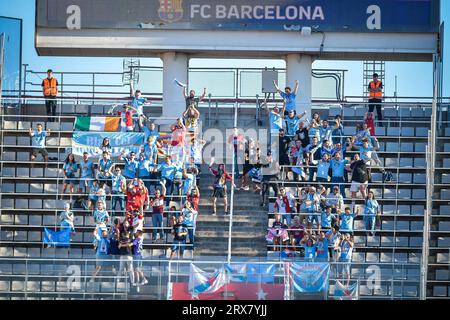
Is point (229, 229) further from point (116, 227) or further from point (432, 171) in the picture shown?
point (432, 171)

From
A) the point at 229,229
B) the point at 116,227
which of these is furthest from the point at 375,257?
the point at 116,227

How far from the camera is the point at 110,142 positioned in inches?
1113

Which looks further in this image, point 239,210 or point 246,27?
point 246,27

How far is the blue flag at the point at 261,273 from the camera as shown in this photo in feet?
72.4

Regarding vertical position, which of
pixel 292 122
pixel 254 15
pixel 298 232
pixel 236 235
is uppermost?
pixel 254 15

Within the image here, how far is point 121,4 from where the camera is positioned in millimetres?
29875

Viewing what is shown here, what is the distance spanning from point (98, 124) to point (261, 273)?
773 cm

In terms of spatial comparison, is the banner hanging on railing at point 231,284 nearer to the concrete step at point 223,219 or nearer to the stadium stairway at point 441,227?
the stadium stairway at point 441,227

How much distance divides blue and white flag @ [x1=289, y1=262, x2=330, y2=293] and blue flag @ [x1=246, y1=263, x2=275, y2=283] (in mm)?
327

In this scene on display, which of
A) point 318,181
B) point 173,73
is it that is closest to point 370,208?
point 318,181

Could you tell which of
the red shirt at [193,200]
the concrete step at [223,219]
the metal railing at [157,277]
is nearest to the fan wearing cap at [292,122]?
the concrete step at [223,219]

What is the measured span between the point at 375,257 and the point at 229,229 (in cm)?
271

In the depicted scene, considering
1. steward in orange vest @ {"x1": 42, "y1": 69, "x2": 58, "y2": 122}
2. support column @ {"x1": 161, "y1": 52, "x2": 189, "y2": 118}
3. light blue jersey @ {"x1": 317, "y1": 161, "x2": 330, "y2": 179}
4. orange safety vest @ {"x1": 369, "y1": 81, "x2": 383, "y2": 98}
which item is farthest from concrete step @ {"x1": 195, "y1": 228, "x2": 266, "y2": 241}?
steward in orange vest @ {"x1": 42, "y1": 69, "x2": 58, "y2": 122}

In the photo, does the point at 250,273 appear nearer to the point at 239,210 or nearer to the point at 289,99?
the point at 239,210
